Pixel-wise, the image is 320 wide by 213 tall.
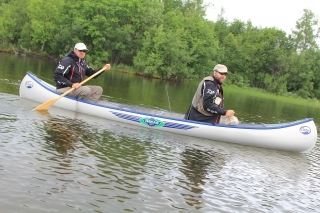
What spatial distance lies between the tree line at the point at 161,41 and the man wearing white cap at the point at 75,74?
121ft

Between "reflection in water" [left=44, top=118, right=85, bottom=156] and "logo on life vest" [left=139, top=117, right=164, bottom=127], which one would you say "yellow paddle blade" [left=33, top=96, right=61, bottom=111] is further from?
"logo on life vest" [left=139, top=117, right=164, bottom=127]

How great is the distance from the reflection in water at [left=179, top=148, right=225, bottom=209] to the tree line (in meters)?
40.3

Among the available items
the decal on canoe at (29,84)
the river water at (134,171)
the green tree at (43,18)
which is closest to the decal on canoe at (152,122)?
the river water at (134,171)

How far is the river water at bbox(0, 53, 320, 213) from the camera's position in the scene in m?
5.78

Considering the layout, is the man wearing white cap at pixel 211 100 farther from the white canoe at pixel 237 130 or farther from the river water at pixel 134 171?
the river water at pixel 134 171

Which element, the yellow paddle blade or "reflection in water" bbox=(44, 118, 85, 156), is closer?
"reflection in water" bbox=(44, 118, 85, 156)

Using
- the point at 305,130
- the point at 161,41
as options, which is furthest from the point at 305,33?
the point at 305,130

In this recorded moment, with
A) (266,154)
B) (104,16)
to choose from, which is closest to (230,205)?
(266,154)

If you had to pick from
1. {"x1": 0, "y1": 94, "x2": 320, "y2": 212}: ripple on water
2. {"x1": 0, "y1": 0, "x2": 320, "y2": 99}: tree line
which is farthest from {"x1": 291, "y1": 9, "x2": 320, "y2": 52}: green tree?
{"x1": 0, "y1": 94, "x2": 320, "y2": 212}: ripple on water

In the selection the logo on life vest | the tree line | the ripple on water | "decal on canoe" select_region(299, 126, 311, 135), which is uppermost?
the tree line

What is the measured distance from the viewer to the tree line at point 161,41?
173 ft

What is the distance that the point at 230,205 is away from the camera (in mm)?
6332

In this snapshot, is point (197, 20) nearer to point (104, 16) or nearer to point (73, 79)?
point (104, 16)

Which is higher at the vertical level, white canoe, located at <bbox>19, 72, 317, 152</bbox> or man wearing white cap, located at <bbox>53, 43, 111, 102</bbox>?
man wearing white cap, located at <bbox>53, 43, 111, 102</bbox>
